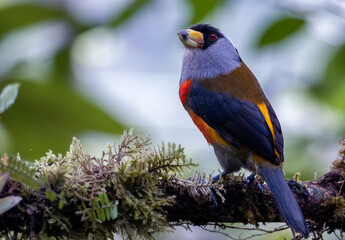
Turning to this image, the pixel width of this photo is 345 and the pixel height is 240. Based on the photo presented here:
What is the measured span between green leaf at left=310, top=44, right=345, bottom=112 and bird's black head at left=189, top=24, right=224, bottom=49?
0.84m

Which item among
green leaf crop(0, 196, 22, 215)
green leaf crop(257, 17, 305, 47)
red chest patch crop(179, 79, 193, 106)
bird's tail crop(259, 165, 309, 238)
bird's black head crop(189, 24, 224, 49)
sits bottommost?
green leaf crop(0, 196, 22, 215)

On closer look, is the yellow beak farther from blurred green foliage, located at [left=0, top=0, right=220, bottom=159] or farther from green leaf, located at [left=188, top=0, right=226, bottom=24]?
blurred green foliage, located at [left=0, top=0, right=220, bottom=159]

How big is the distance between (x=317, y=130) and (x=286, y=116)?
131 cm

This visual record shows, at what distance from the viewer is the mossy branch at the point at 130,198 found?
6.63 ft

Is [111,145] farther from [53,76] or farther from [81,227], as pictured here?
[53,76]

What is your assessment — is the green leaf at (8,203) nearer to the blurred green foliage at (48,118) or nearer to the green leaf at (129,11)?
the blurred green foliage at (48,118)

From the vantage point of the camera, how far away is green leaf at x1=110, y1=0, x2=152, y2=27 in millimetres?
3246

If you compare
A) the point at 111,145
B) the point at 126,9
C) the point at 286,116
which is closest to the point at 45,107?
the point at 111,145

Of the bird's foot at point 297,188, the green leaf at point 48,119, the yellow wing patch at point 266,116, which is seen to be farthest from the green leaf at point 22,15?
the bird's foot at point 297,188

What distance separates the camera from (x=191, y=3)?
3.38 m

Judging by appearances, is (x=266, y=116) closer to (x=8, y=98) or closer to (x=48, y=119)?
(x=48, y=119)

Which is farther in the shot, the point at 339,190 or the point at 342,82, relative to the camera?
the point at 342,82

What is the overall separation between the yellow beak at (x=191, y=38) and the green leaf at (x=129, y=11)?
2.32 feet

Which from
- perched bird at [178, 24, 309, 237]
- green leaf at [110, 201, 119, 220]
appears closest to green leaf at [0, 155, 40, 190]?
green leaf at [110, 201, 119, 220]
